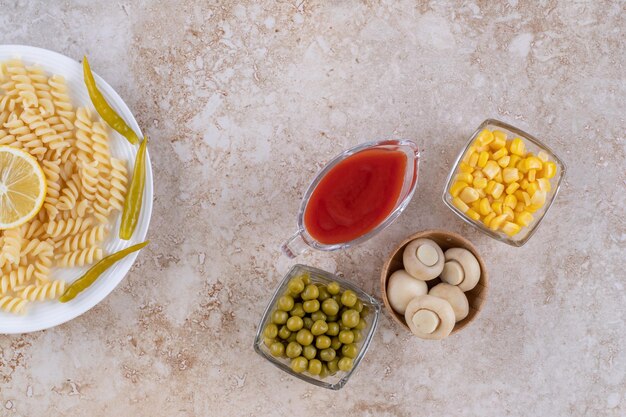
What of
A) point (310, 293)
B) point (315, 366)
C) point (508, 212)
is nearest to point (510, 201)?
point (508, 212)

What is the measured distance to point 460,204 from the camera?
76.4 inches

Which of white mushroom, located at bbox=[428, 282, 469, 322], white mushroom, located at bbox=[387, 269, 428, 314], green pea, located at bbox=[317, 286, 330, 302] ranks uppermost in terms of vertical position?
white mushroom, located at bbox=[428, 282, 469, 322]

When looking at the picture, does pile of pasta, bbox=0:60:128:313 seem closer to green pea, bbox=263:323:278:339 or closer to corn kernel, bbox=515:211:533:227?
green pea, bbox=263:323:278:339

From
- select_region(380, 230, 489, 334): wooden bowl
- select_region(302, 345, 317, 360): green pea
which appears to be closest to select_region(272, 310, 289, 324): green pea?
select_region(302, 345, 317, 360): green pea

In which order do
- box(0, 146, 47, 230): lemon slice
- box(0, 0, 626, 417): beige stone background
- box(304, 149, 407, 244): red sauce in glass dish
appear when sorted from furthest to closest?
1. box(0, 0, 626, 417): beige stone background
2. box(304, 149, 407, 244): red sauce in glass dish
3. box(0, 146, 47, 230): lemon slice

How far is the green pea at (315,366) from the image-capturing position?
6.08 ft

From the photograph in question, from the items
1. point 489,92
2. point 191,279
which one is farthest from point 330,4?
point 191,279

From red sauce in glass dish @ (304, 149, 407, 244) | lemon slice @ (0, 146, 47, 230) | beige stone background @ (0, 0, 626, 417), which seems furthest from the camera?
beige stone background @ (0, 0, 626, 417)

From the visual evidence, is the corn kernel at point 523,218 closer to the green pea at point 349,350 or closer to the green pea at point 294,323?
the green pea at point 349,350

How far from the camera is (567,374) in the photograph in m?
2.16

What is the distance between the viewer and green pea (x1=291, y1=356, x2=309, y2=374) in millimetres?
1857

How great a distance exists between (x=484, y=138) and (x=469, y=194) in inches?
7.7

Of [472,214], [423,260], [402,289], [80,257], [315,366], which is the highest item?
[472,214]

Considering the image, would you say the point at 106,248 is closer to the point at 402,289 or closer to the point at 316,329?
the point at 316,329
